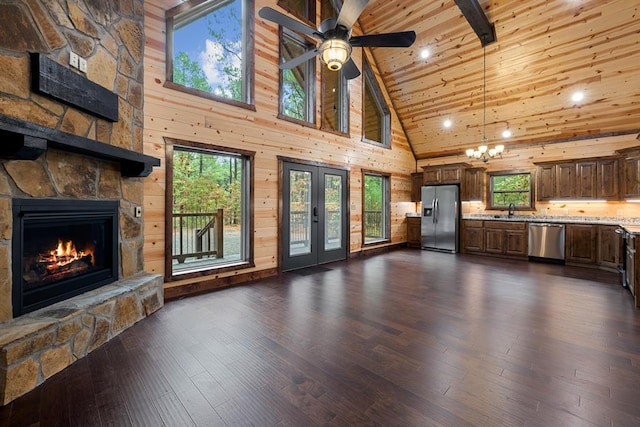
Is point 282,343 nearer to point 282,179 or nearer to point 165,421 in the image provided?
point 165,421

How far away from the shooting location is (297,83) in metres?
5.76

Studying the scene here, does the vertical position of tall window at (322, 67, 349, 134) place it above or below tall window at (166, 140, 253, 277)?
above

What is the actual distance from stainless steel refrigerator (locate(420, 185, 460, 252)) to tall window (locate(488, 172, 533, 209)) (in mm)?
956

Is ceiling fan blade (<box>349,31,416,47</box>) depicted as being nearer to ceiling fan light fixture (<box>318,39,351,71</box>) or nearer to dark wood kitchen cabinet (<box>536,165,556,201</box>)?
ceiling fan light fixture (<box>318,39,351,71</box>)

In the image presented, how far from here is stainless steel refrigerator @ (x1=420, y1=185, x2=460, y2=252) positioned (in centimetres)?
747

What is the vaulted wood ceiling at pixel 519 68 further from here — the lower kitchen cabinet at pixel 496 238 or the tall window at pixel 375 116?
the lower kitchen cabinet at pixel 496 238

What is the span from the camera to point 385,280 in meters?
4.66

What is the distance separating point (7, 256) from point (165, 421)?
172 cm

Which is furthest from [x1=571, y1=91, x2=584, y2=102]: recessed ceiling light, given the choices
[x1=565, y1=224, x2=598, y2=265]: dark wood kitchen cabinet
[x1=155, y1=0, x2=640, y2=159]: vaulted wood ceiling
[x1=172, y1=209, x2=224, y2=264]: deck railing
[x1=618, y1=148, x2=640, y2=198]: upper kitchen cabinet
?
[x1=172, y1=209, x2=224, y2=264]: deck railing

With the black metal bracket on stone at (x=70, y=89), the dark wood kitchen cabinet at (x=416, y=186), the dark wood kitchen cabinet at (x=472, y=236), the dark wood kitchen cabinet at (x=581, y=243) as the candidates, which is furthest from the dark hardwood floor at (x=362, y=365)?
the dark wood kitchen cabinet at (x=416, y=186)

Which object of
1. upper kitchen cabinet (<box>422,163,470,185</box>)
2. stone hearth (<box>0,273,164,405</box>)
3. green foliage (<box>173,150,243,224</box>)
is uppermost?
upper kitchen cabinet (<box>422,163,470,185</box>)

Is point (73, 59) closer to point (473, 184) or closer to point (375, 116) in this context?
point (375, 116)

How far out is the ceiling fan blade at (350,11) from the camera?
245cm

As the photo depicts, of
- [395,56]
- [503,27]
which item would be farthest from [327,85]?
[503,27]
